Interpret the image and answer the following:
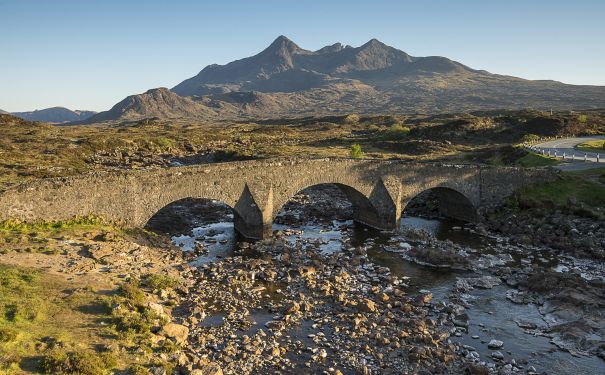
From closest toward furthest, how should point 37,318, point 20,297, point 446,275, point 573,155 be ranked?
point 37,318
point 20,297
point 446,275
point 573,155

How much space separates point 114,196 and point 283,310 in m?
13.7

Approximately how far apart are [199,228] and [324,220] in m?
11.1

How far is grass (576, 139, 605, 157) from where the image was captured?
56.7 metres

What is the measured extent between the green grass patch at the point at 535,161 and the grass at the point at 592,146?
31.6 feet

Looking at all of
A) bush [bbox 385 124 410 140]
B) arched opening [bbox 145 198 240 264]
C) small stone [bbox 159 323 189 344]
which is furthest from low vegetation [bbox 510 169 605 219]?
bush [bbox 385 124 410 140]

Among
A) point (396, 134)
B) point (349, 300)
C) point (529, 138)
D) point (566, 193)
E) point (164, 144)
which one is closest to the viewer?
point (349, 300)

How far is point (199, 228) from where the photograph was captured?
37438 millimetres

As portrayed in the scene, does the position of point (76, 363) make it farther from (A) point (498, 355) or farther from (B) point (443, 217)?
(B) point (443, 217)

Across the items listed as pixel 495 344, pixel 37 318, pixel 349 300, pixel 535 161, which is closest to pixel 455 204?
pixel 535 161

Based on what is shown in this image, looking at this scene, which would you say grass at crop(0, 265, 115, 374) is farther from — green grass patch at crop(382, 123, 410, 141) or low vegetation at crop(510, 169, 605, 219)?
green grass patch at crop(382, 123, 410, 141)

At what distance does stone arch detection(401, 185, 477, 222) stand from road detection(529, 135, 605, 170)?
1218 cm

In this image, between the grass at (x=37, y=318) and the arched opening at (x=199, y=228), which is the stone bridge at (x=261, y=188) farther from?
the grass at (x=37, y=318)

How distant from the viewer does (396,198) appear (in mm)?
38750

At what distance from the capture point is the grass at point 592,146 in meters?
56.7
